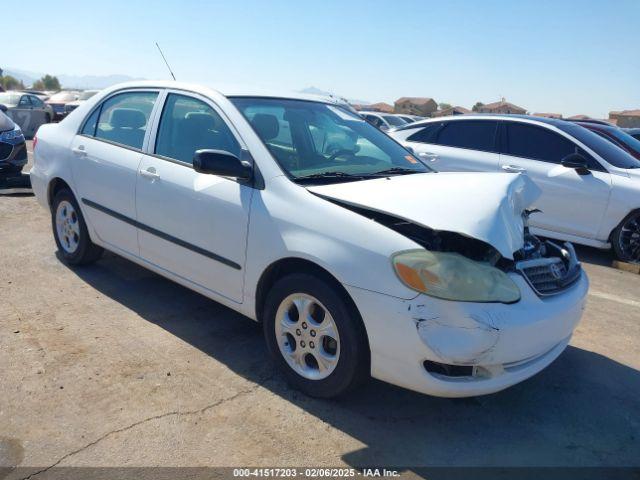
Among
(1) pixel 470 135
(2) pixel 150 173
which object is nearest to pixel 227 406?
(2) pixel 150 173

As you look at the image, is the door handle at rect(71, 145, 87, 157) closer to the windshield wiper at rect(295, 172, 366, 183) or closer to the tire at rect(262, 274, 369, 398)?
the windshield wiper at rect(295, 172, 366, 183)

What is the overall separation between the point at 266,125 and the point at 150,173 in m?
0.93

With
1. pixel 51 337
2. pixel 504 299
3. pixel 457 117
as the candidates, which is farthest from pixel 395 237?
pixel 457 117

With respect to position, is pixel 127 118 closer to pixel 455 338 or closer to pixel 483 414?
pixel 455 338

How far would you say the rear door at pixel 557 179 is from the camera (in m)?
6.53

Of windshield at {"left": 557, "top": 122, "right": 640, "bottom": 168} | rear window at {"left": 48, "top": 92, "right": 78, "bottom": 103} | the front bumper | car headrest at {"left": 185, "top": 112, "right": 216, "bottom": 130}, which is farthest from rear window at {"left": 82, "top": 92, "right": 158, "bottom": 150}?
rear window at {"left": 48, "top": 92, "right": 78, "bottom": 103}

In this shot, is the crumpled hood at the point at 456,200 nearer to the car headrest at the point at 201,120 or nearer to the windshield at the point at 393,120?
the car headrest at the point at 201,120

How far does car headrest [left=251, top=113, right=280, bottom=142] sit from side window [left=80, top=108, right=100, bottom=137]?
6.03ft

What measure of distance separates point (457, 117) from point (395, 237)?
557 cm

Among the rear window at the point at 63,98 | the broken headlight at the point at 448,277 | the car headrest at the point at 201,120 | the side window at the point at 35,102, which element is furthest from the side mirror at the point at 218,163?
the rear window at the point at 63,98

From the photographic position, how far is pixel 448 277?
8.77ft

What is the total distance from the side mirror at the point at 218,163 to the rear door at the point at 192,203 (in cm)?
15

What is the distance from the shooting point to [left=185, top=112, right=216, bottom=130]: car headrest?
377cm

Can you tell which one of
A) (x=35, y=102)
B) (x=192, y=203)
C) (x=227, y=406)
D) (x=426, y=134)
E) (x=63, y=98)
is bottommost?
(x=227, y=406)
